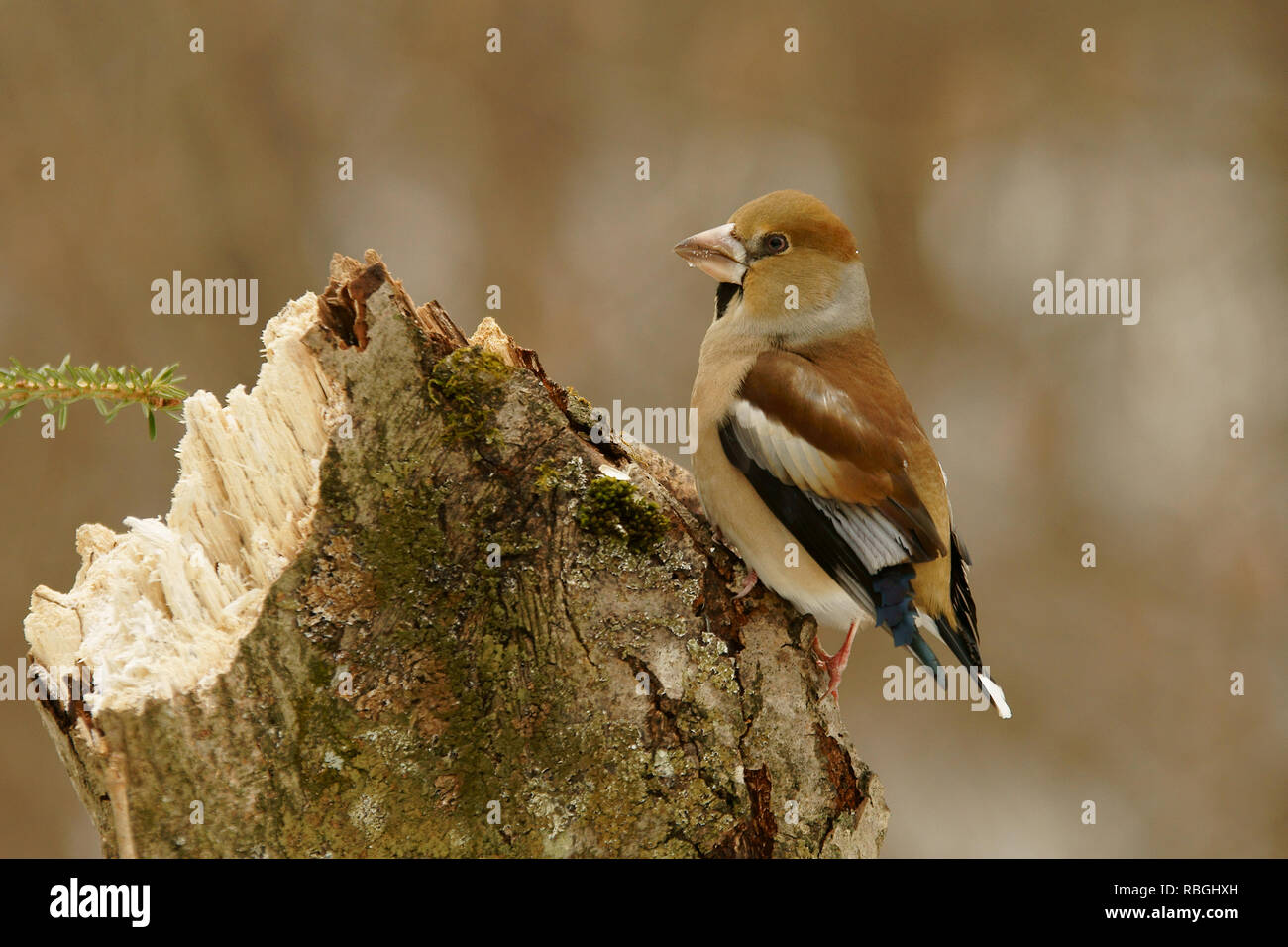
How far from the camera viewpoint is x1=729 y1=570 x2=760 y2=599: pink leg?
8.57ft

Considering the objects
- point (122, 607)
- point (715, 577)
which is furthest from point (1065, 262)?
point (122, 607)

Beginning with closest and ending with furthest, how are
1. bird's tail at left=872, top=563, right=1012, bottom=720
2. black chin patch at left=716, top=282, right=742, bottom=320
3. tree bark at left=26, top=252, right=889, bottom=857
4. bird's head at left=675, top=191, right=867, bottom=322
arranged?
tree bark at left=26, top=252, right=889, bottom=857 → bird's tail at left=872, top=563, right=1012, bottom=720 → bird's head at left=675, top=191, right=867, bottom=322 → black chin patch at left=716, top=282, right=742, bottom=320

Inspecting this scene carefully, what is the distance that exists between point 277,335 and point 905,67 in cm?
404

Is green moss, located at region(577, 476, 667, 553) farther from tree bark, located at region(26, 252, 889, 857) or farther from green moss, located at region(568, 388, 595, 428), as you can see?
green moss, located at region(568, 388, 595, 428)

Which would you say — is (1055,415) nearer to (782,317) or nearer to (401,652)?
(782,317)

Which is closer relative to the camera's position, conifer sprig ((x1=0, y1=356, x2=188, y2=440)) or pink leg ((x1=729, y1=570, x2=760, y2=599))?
conifer sprig ((x1=0, y1=356, x2=188, y2=440))

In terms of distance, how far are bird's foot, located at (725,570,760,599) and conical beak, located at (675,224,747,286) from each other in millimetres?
1058

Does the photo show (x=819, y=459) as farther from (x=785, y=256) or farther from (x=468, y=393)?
(x=468, y=393)

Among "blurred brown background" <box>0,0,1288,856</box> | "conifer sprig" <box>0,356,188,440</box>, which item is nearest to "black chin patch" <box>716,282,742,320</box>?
"conifer sprig" <box>0,356,188,440</box>

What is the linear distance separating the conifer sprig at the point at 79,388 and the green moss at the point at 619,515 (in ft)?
3.15

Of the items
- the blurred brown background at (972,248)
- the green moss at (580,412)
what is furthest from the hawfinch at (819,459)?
the blurred brown background at (972,248)

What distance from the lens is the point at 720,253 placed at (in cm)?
338

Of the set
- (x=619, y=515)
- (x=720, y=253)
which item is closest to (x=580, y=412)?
(x=619, y=515)

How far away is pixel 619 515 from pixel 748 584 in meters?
0.38
